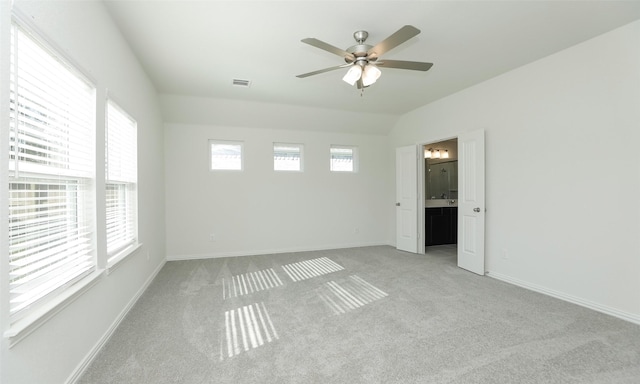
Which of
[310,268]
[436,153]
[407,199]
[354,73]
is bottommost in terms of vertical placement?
[310,268]

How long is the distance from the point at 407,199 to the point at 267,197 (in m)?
2.85

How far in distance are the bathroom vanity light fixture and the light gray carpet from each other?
11.7 feet

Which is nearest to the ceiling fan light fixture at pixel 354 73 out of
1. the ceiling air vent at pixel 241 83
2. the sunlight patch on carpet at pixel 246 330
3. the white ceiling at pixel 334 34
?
A: the white ceiling at pixel 334 34

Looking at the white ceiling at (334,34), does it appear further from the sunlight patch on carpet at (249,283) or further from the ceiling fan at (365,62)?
the sunlight patch on carpet at (249,283)

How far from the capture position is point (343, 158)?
603 centimetres

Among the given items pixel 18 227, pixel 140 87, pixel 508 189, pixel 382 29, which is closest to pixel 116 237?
pixel 18 227

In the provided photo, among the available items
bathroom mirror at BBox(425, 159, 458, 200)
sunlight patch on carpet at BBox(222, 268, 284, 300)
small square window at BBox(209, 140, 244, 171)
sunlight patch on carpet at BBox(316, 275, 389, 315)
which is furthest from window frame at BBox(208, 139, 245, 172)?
bathroom mirror at BBox(425, 159, 458, 200)

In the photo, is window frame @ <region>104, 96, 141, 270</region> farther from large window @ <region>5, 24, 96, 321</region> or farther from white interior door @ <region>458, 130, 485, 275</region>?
white interior door @ <region>458, 130, 485, 275</region>

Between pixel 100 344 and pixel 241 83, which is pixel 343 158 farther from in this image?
pixel 100 344

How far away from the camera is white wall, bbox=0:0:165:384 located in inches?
52.8

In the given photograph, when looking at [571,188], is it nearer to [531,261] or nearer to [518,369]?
[531,261]

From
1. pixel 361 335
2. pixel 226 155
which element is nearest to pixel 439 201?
pixel 361 335

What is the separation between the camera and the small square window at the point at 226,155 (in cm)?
517

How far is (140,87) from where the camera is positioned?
10.9ft
